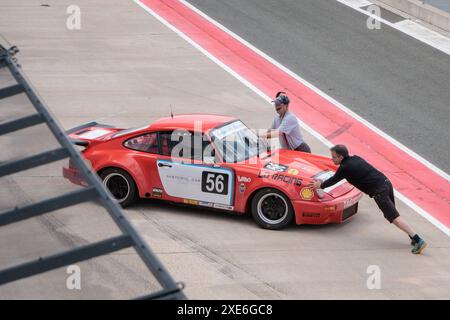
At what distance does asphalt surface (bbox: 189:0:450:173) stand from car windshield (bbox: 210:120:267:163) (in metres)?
4.40

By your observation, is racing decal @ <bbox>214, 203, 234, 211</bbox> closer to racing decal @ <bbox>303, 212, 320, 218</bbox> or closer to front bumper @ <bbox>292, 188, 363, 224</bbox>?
front bumper @ <bbox>292, 188, 363, 224</bbox>

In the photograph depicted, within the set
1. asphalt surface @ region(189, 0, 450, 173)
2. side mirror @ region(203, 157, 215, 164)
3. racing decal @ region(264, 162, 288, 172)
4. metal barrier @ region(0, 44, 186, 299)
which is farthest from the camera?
asphalt surface @ region(189, 0, 450, 173)

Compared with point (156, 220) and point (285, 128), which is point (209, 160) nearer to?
point (156, 220)

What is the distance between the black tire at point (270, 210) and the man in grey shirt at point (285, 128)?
1.44 meters

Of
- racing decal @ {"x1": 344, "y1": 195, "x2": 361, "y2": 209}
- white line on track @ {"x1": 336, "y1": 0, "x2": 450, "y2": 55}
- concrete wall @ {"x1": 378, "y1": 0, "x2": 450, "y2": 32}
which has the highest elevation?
concrete wall @ {"x1": 378, "y1": 0, "x2": 450, "y2": 32}

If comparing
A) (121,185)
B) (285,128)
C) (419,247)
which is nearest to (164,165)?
(121,185)

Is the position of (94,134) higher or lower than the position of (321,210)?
higher

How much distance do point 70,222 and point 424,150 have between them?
10.1 metres

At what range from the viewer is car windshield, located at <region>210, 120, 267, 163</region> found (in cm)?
1255

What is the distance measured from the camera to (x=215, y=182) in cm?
1248

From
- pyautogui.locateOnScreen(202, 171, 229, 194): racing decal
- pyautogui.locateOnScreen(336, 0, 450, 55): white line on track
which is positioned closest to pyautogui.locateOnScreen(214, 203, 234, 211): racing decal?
pyautogui.locateOnScreen(202, 171, 229, 194): racing decal

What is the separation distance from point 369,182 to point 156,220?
2913mm

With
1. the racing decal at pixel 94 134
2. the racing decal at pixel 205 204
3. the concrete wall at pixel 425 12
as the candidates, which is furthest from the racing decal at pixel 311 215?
the concrete wall at pixel 425 12
